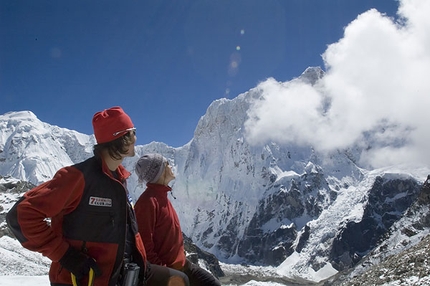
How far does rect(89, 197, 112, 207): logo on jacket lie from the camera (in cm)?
386

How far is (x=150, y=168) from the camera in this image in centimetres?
539

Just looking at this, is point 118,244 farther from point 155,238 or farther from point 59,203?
point 155,238

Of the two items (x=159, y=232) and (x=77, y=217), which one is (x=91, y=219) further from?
(x=159, y=232)

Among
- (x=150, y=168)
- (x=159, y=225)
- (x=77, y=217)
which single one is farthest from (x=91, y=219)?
(x=150, y=168)

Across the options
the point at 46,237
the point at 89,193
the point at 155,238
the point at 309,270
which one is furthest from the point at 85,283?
the point at 309,270

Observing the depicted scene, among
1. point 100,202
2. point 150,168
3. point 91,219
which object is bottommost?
point 91,219

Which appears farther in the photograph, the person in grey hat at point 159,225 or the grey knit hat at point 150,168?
the grey knit hat at point 150,168

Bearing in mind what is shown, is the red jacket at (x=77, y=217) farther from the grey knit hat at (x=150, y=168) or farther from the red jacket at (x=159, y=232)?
the grey knit hat at (x=150, y=168)

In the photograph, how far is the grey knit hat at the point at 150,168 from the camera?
535 centimetres

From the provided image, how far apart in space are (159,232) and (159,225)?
3.3 inches

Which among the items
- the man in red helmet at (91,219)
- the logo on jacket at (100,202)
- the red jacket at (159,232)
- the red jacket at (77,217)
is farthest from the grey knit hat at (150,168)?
→ the logo on jacket at (100,202)

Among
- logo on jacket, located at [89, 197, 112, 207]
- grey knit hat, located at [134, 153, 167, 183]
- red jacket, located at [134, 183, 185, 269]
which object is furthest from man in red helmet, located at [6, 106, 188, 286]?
grey knit hat, located at [134, 153, 167, 183]

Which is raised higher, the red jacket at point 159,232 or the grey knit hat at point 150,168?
the grey knit hat at point 150,168

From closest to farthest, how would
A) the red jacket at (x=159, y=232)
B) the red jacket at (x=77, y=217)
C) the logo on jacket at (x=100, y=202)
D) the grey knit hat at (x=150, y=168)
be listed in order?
the red jacket at (x=77, y=217), the logo on jacket at (x=100, y=202), the red jacket at (x=159, y=232), the grey knit hat at (x=150, y=168)
